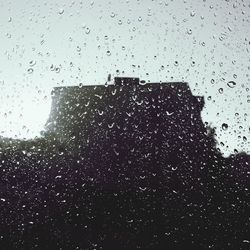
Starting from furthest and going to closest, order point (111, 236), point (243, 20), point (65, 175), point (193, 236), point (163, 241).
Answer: point (65, 175)
point (111, 236)
point (163, 241)
point (193, 236)
point (243, 20)

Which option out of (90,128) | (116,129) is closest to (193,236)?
(90,128)

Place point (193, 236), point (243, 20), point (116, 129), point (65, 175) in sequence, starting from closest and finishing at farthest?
point (243, 20) → point (193, 236) → point (65, 175) → point (116, 129)

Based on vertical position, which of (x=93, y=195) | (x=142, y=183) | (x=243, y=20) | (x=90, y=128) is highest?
(x=90, y=128)

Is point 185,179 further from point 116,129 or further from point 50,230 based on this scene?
point 116,129

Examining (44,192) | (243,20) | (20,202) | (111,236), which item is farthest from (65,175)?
(243,20)

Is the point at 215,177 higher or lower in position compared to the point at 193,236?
higher

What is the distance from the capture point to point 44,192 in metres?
4.52

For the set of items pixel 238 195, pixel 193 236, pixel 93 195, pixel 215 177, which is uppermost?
pixel 93 195

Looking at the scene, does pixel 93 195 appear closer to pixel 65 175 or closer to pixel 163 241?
pixel 65 175

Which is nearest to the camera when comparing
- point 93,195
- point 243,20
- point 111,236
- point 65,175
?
point 243,20

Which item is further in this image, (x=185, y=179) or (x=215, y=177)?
(x=185, y=179)

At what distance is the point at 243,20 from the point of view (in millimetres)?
3293

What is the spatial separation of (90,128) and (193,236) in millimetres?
3912

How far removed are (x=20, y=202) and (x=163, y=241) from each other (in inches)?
97.6
